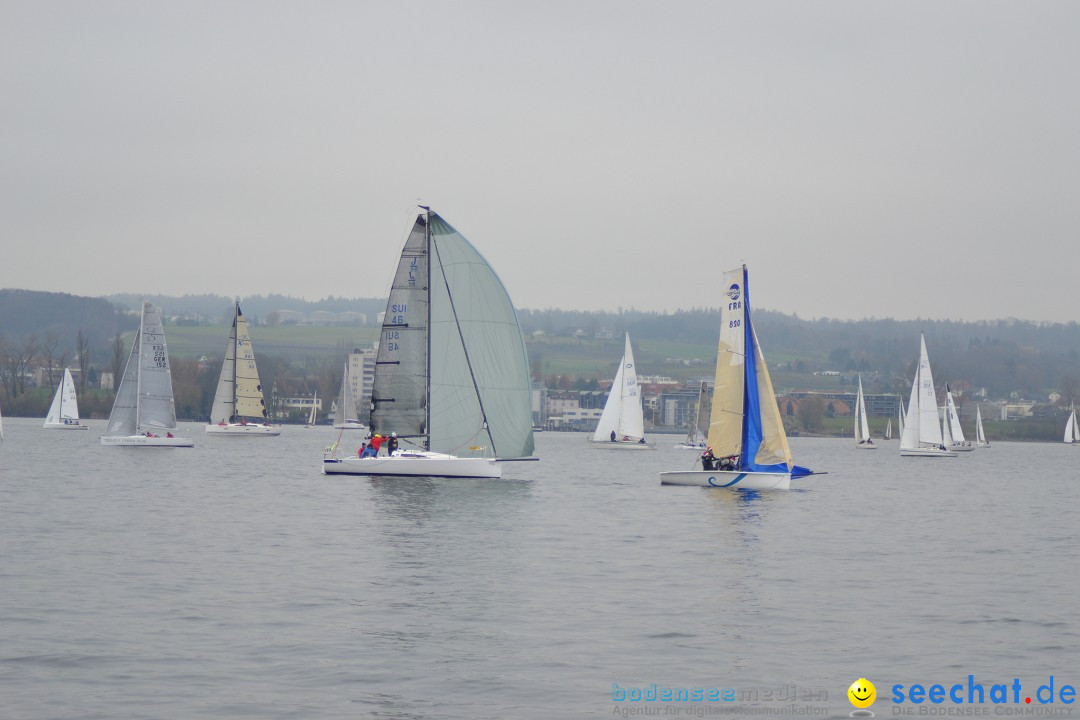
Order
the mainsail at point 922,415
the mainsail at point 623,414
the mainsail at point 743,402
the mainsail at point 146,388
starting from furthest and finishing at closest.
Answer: the mainsail at point 623,414 → the mainsail at point 922,415 → the mainsail at point 146,388 → the mainsail at point 743,402

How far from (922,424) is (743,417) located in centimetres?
4938

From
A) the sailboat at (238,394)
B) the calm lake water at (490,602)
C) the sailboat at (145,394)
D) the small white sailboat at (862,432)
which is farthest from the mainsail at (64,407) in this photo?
the calm lake water at (490,602)

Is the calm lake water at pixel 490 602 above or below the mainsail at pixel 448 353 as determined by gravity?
below

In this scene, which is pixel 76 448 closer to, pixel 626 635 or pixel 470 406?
pixel 470 406

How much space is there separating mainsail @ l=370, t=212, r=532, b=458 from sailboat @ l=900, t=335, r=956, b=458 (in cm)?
4771

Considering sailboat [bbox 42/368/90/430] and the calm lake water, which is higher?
sailboat [bbox 42/368/90/430]

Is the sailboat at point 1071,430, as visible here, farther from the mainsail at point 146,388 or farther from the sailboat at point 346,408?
the mainsail at point 146,388

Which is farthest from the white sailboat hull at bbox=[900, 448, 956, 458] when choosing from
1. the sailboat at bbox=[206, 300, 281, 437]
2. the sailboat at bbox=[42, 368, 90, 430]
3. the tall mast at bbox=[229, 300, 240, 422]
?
the sailboat at bbox=[42, 368, 90, 430]

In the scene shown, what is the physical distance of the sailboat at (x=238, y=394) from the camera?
8812 centimetres

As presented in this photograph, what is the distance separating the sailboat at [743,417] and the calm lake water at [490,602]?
9.83 ft

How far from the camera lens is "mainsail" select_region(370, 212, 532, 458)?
40.2 m

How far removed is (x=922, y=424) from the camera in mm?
86125

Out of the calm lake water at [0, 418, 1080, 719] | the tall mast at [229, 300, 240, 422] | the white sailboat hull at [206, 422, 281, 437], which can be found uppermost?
the tall mast at [229, 300, 240, 422]

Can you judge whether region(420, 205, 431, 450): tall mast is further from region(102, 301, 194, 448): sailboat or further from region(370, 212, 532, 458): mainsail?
region(102, 301, 194, 448): sailboat
